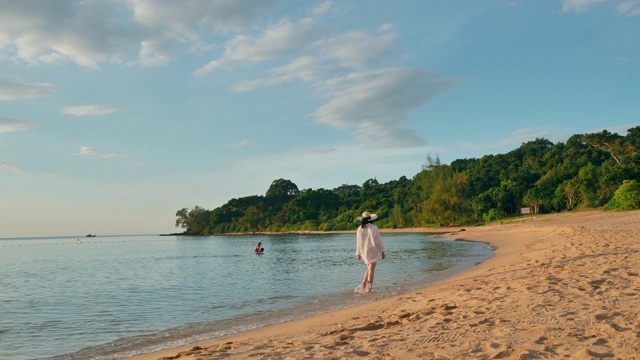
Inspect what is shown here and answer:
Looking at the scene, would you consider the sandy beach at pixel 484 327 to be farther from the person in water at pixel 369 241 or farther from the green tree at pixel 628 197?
the green tree at pixel 628 197

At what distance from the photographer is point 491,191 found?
7950 centimetres

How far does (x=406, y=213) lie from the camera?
9719 cm

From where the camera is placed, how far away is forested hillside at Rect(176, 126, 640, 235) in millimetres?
62188

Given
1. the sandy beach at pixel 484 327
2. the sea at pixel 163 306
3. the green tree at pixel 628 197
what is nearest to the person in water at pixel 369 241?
the sea at pixel 163 306

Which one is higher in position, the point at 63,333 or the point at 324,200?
the point at 324,200


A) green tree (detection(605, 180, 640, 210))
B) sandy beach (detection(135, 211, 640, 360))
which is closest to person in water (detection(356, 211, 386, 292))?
sandy beach (detection(135, 211, 640, 360))

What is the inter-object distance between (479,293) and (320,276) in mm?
11070

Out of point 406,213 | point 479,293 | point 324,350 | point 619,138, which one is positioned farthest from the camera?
point 406,213

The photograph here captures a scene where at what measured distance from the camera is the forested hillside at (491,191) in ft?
204

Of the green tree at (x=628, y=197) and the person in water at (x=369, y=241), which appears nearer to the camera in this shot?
the person in water at (x=369, y=241)

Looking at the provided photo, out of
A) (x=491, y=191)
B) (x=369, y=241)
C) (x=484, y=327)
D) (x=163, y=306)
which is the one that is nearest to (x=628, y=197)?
(x=491, y=191)

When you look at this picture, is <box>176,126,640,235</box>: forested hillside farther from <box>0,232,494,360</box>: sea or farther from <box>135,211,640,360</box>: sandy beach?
<box>135,211,640,360</box>: sandy beach

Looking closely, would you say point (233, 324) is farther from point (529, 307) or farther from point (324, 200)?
point (324, 200)

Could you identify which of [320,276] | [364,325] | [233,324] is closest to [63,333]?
[233,324]
